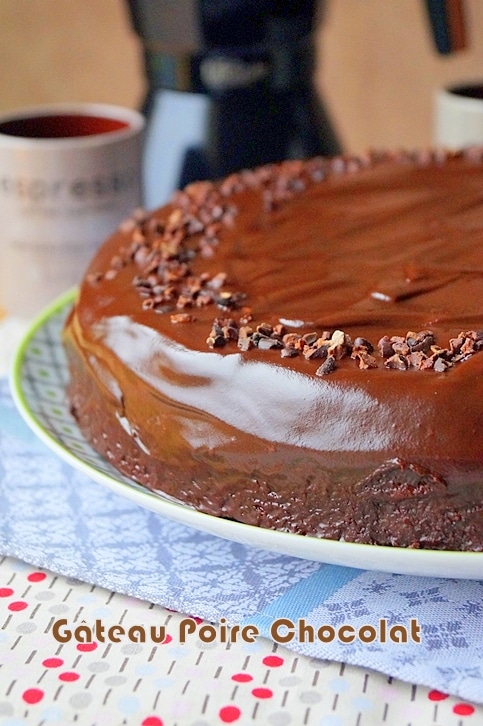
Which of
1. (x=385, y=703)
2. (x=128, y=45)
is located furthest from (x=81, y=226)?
(x=385, y=703)

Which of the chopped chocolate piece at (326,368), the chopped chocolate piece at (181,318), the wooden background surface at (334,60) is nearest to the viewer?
the chopped chocolate piece at (326,368)

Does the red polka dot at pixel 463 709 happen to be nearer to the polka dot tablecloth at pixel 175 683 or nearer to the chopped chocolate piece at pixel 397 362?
the polka dot tablecloth at pixel 175 683

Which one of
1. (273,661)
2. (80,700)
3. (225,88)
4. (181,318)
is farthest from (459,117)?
(80,700)

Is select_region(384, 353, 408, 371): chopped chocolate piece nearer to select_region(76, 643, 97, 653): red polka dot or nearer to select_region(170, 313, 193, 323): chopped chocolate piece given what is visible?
select_region(170, 313, 193, 323): chopped chocolate piece

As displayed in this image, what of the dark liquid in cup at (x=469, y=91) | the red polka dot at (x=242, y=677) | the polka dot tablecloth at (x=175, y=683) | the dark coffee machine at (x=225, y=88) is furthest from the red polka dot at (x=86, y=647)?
the dark liquid in cup at (x=469, y=91)

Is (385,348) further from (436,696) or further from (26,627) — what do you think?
(26,627)

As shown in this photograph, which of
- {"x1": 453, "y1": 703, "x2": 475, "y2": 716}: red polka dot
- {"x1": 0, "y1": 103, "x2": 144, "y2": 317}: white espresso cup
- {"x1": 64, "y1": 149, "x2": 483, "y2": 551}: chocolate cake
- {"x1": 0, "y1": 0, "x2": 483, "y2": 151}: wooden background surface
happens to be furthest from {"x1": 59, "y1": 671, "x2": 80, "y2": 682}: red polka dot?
{"x1": 0, "y1": 0, "x2": 483, "y2": 151}: wooden background surface

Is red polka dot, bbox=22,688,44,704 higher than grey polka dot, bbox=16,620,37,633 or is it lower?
higher
